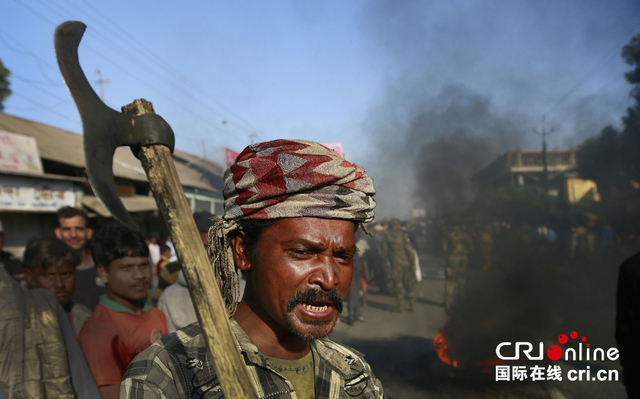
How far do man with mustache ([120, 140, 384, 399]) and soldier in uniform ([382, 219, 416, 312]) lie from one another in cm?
835

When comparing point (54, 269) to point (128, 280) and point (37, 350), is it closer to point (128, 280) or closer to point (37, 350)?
point (128, 280)

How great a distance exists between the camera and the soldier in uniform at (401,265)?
9484 millimetres

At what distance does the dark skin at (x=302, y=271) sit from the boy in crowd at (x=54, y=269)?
2275 mm

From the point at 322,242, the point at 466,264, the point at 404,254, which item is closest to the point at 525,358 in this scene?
the point at 466,264

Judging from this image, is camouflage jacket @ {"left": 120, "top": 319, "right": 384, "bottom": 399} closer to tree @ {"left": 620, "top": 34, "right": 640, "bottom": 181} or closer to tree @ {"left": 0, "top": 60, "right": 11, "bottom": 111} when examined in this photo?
tree @ {"left": 620, "top": 34, "right": 640, "bottom": 181}

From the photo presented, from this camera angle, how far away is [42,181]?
940 cm

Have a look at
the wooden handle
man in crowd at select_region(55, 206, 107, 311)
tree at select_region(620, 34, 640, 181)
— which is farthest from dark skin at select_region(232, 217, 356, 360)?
tree at select_region(620, 34, 640, 181)

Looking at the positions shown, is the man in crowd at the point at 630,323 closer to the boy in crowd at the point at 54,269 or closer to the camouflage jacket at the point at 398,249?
the boy in crowd at the point at 54,269

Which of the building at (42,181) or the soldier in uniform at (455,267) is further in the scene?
the soldier in uniform at (455,267)

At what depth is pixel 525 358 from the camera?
6.11 meters

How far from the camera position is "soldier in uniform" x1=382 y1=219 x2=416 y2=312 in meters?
9.48

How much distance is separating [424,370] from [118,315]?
4562mm

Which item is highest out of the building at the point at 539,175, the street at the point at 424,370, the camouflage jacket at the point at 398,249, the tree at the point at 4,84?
the tree at the point at 4,84

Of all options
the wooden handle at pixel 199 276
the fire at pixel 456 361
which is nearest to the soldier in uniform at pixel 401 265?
the fire at pixel 456 361
